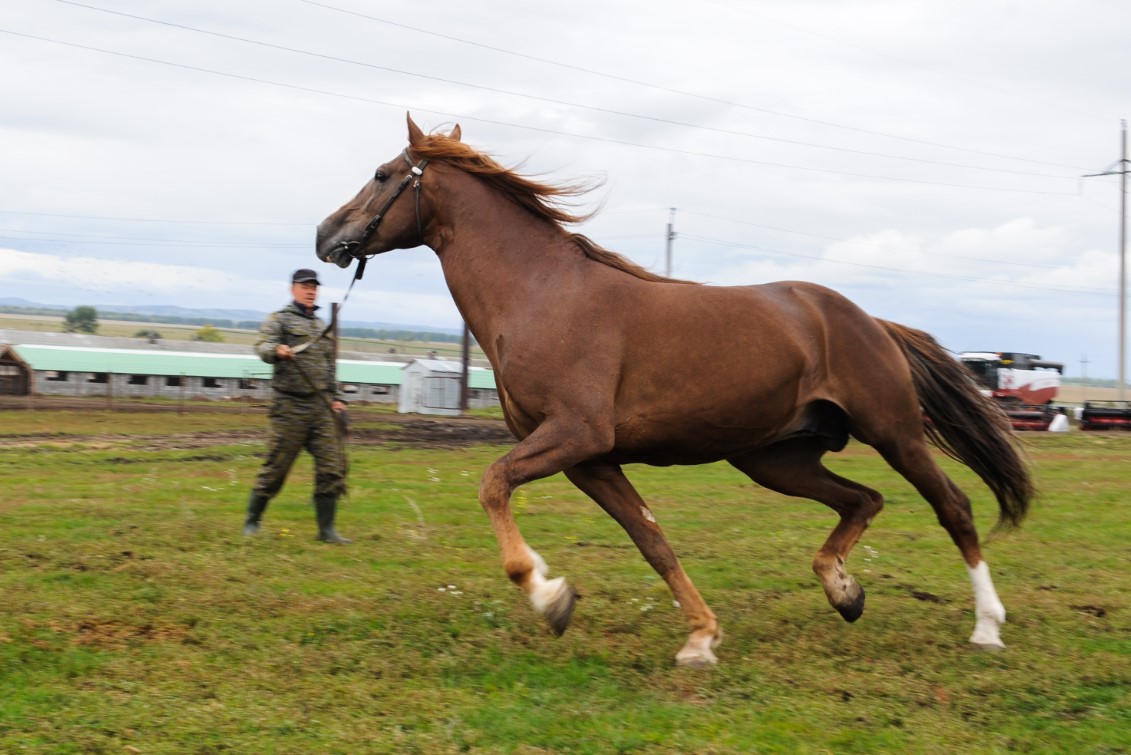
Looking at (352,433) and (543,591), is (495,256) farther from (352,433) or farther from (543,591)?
(352,433)

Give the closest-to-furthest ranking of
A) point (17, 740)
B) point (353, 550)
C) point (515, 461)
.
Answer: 1. point (17, 740)
2. point (515, 461)
3. point (353, 550)

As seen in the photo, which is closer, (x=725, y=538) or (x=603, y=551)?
(x=603, y=551)

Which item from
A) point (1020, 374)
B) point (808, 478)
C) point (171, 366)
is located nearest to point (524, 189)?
point (808, 478)

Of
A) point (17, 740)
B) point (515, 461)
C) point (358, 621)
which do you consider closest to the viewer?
point (17, 740)

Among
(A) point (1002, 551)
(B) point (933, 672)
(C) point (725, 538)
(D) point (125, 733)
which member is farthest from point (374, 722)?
(A) point (1002, 551)

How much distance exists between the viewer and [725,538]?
391 inches

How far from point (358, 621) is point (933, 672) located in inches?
128

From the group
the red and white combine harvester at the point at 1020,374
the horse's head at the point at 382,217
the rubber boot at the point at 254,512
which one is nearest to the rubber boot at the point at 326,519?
the rubber boot at the point at 254,512

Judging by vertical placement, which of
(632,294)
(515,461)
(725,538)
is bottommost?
(725,538)

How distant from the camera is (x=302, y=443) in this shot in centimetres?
881

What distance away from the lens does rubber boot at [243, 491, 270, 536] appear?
905cm

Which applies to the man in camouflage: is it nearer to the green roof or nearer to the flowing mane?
the flowing mane

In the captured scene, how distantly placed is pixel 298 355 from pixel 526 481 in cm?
401

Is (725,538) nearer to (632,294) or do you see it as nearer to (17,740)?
(632,294)
